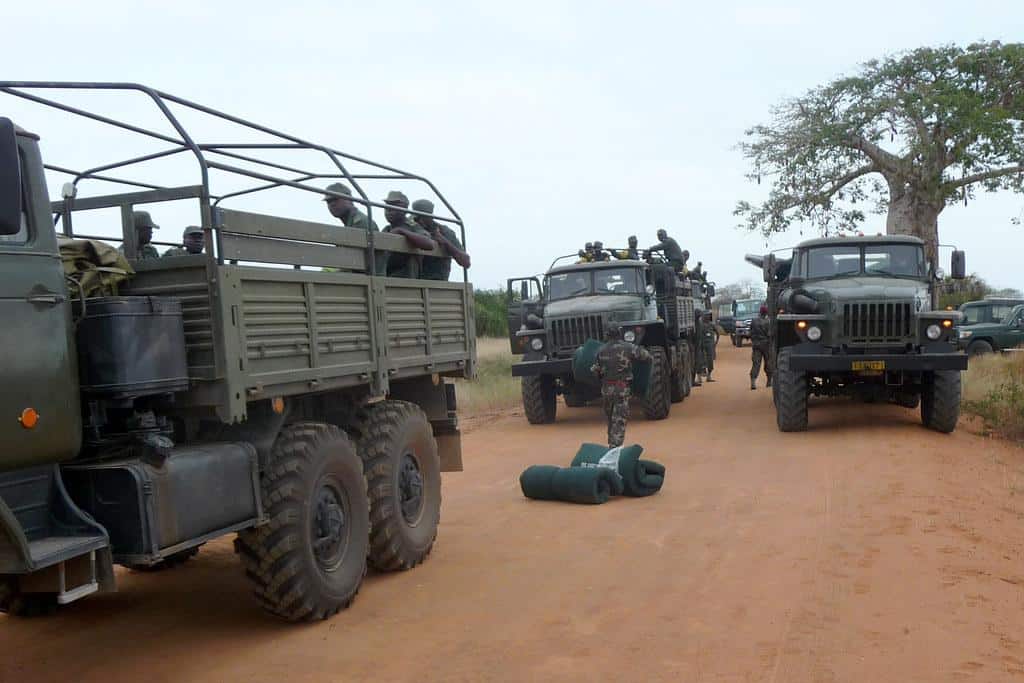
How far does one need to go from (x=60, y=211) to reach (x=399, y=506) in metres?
2.71

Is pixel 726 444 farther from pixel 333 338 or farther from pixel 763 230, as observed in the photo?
pixel 763 230

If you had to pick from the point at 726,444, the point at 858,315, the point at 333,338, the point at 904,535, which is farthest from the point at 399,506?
the point at 858,315

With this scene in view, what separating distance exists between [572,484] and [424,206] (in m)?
2.69

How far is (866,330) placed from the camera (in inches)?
458

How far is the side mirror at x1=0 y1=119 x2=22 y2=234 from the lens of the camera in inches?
139

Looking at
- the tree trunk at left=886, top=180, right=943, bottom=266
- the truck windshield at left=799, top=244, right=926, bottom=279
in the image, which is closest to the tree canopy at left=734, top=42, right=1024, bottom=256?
the tree trunk at left=886, top=180, right=943, bottom=266

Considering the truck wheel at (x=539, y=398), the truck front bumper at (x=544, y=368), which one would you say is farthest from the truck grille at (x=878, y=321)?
the truck wheel at (x=539, y=398)

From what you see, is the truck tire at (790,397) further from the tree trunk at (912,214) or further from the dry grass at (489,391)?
the tree trunk at (912,214)

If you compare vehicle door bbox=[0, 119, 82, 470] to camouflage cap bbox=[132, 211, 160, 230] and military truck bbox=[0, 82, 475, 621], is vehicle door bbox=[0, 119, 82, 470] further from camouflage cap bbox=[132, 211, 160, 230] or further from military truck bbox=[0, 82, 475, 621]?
camouflage cap bbox=[132, 211, 160, 230]

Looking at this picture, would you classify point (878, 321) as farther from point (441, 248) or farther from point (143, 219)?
point (143, 219)

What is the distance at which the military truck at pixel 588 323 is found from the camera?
14219mm

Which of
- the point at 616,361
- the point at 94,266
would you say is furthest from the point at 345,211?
the point at 616,361

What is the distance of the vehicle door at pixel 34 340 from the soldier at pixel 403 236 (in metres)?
2.90

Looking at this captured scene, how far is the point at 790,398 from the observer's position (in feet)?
39.4
